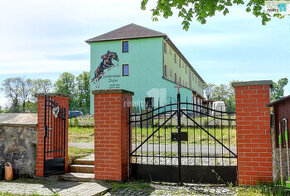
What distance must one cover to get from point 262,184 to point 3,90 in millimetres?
59941

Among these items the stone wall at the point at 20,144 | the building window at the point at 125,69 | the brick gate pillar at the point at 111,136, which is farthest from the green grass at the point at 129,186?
the building window at the point at 125,69

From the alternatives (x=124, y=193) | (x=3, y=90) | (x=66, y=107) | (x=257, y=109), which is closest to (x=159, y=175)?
(x=124, y=193)

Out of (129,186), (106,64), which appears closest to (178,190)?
(129,186)

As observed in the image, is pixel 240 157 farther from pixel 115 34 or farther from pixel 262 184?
pixel 115 34

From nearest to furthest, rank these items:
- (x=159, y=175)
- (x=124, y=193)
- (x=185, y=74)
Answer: (x=124, y=193) < (x=159, y=175) < (x=185, y=74)

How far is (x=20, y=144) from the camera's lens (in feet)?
26.2

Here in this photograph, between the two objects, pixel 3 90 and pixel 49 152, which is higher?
pixel 3 90

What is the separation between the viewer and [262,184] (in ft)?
19.7

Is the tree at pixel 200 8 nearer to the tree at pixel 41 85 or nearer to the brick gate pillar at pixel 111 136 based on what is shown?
the brick gate pillar at pixel 111 136

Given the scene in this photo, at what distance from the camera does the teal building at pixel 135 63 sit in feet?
96.7

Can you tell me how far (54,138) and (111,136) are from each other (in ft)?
5.98

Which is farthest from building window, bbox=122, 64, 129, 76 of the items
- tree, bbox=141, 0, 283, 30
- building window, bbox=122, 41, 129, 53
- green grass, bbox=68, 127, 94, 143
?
tree, bbox=141, 0, 283, 30

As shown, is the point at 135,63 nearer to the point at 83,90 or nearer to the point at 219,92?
the point at 83,90

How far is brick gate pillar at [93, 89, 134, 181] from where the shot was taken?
699 centimetres
